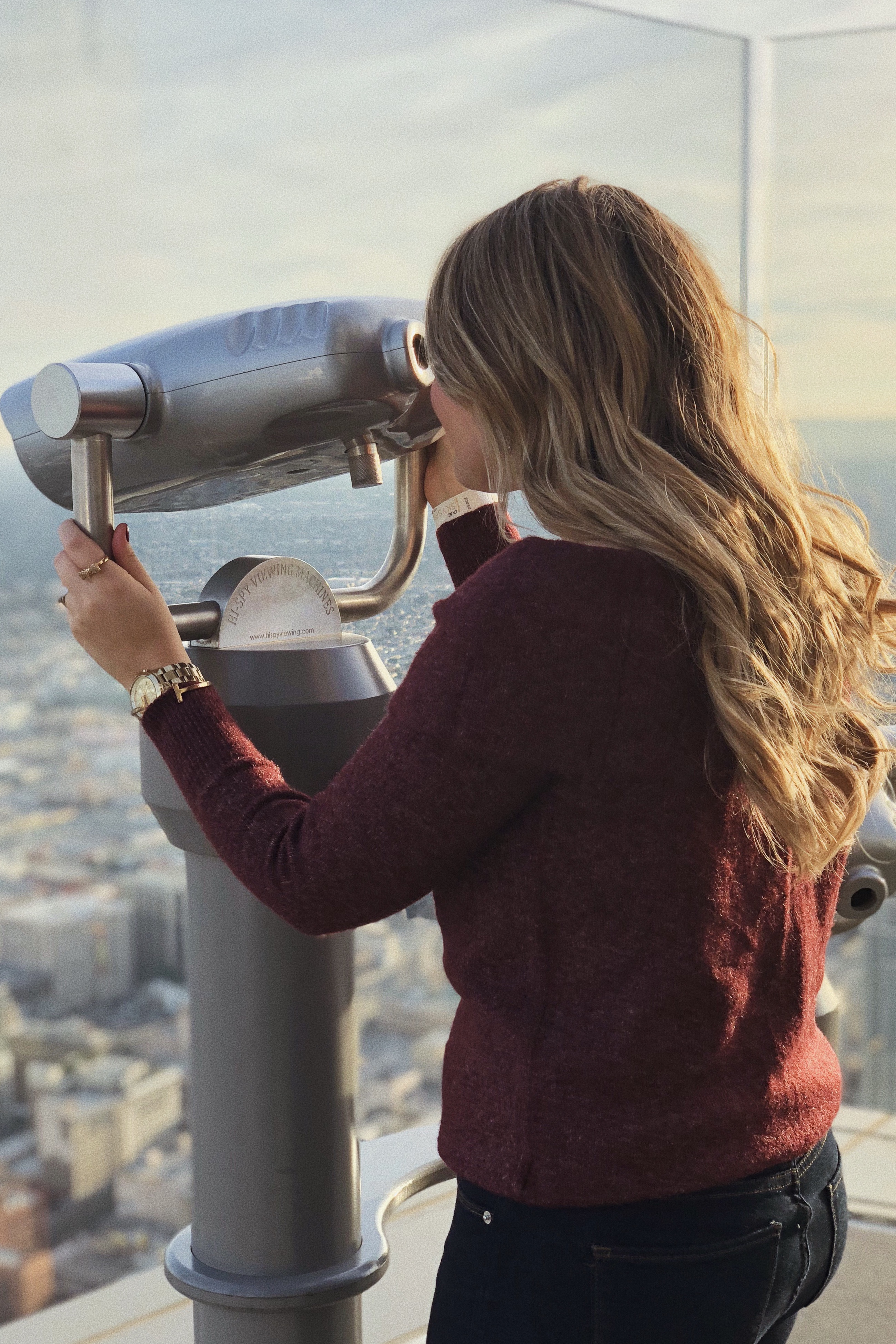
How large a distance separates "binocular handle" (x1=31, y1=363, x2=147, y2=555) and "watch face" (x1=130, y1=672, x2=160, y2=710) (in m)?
0.10

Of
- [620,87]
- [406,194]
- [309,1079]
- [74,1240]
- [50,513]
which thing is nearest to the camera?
[309,1079]

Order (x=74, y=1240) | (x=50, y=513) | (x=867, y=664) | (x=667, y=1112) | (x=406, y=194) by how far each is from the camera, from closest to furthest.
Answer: (x=667, y=1112), (x=867, y=664), (x=50, y=513), (x=74, y=1240), (x=406, y=194)

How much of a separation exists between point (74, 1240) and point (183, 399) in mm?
1231

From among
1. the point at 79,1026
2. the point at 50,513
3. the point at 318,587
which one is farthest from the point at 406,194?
the point at 79,1026

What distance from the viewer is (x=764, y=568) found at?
2.61 ft

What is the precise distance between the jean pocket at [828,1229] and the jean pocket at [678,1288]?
45 millimetres

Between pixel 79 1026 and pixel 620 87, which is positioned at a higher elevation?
pixel 620 87

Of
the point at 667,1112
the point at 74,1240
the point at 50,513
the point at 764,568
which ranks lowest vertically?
the point at 74,1240

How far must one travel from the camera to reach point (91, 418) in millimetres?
911

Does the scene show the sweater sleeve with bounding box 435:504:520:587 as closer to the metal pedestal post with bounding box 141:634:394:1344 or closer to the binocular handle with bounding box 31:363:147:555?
the metal pedestal post with bounding box 141:634:394:1344

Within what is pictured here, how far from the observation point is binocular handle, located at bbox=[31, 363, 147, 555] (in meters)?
0.90

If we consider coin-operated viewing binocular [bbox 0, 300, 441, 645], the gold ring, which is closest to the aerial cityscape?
coin-operated viewing binocular [bbox 0, 300, 441, 645]

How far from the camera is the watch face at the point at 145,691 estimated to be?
863 millimetres

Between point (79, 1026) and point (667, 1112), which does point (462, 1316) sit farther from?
point (79, 1026)
